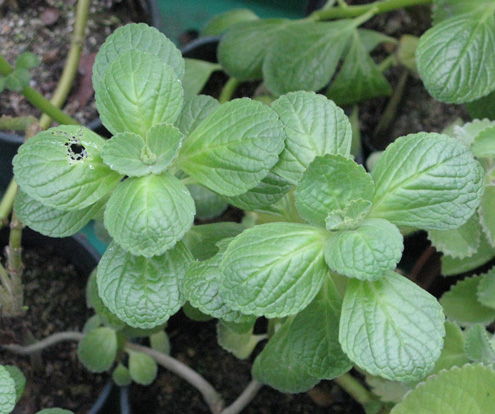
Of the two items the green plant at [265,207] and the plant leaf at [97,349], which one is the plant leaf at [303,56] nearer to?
the green plant at [265,207]

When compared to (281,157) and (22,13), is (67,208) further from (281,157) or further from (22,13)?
(22,13)

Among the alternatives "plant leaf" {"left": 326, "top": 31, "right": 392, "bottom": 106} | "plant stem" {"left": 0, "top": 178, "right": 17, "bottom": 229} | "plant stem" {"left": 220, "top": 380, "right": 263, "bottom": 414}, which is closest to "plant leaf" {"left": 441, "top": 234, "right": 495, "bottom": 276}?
"plant stem" {"left": 220, "top": 380, "right": 263, "bottom": 414}

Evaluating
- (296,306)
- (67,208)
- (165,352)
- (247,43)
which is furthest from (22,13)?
(296,306)

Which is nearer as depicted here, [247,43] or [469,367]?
[469,367]

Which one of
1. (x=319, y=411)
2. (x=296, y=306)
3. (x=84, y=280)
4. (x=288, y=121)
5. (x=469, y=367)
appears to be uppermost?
(x=288, y=121)

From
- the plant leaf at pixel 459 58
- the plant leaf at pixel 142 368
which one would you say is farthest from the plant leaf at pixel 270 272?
the plant leaf at pixel 142 368

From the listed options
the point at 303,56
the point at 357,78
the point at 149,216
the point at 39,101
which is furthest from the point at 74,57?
the point at 149,216

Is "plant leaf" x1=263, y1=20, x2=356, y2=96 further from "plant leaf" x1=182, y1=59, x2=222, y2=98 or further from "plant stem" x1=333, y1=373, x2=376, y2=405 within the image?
"plant stem" x1=333, y1=373, x2=376, y2=405

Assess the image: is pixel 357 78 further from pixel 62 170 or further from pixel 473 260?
pixel 62 170
